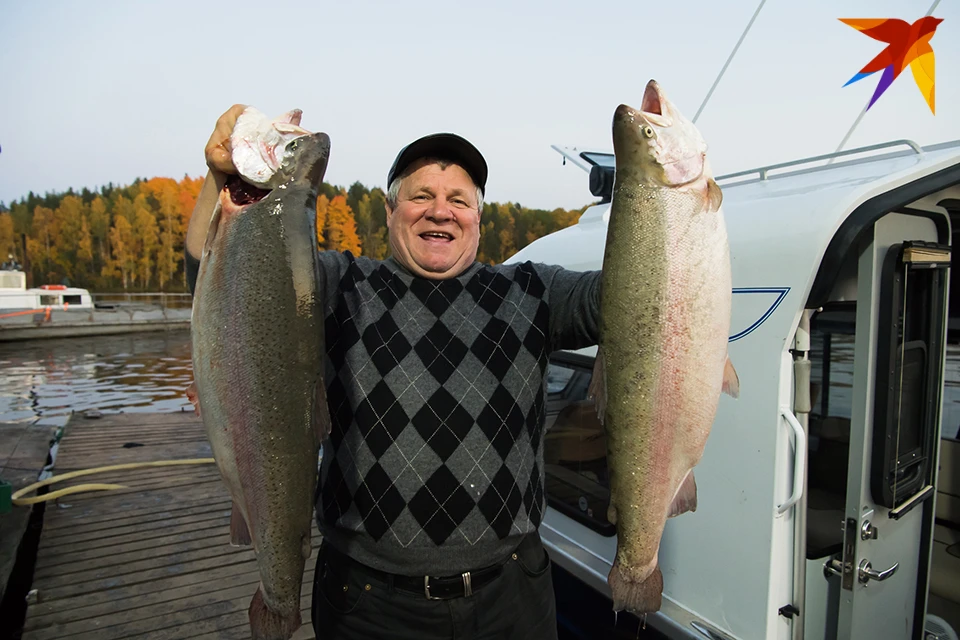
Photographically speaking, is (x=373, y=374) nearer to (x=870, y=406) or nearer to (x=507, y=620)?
(x=507, y=620)

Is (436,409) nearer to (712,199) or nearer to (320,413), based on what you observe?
(320,413)

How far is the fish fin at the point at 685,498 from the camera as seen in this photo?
6.61ft

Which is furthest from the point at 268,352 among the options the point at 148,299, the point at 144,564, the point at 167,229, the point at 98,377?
the point at 167,229

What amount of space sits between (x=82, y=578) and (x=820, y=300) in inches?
227

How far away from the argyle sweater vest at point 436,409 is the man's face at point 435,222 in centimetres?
8

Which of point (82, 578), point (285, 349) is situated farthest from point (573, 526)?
point (82, 578)

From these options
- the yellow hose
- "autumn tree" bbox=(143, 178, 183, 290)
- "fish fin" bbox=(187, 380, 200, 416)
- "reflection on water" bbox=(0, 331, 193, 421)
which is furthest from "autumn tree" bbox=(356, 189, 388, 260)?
"fish fin" bbox=(187, 380, 200, 416)

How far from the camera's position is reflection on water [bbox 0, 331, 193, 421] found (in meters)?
16.0

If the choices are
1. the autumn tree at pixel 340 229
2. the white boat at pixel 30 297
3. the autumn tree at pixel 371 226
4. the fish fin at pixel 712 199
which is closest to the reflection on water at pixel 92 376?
the white boat at pixel 30 297

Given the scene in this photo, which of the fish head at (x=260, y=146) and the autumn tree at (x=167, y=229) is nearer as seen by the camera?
the fish head at (x=260, y=146)

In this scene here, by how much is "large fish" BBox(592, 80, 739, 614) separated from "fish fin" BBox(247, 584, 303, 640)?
1.14 metres

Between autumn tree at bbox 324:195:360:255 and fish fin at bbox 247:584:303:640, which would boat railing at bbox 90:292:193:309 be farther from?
fish fin at bbox 247:584:303:640

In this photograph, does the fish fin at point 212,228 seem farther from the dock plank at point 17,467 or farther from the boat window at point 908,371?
the dock plank at point 17,467

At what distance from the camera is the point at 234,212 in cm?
190
